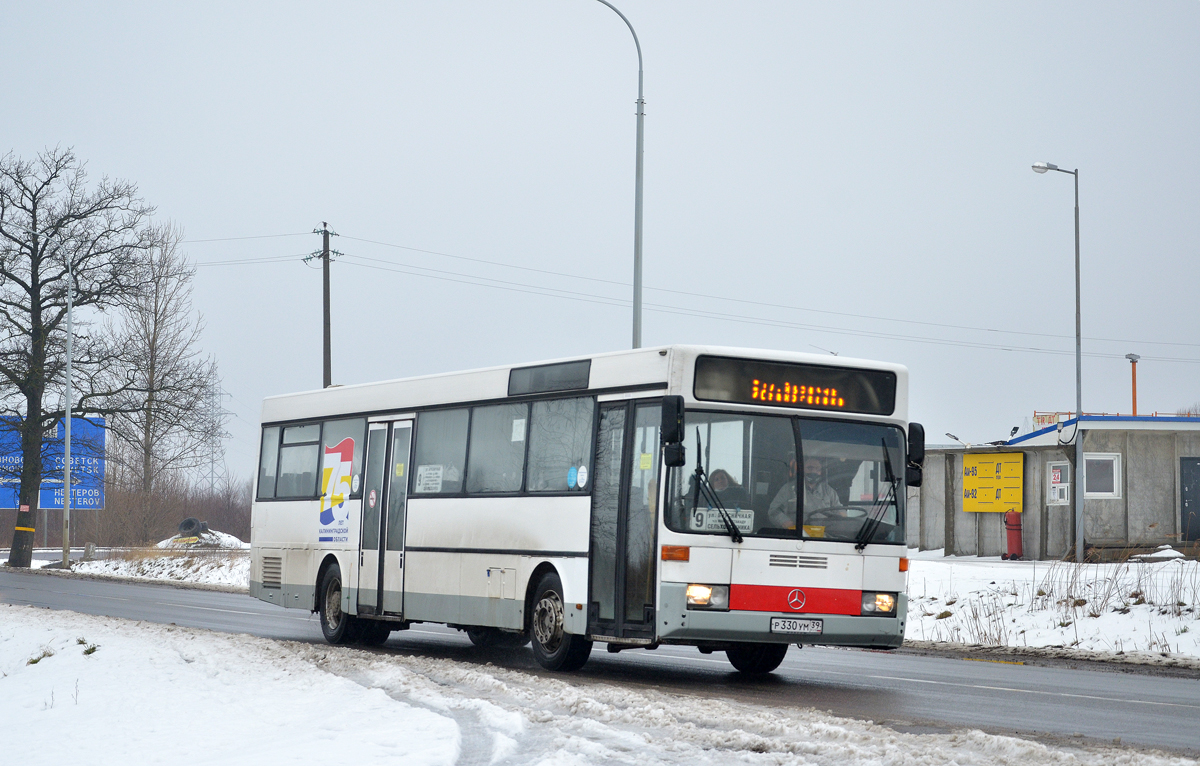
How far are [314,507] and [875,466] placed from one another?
A: 8.63 meters

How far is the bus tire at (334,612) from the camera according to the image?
57.8ft

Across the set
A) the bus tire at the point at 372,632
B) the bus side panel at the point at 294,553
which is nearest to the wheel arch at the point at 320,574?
the bus side panel at the point at 294,553

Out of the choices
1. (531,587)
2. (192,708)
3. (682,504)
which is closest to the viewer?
(192,708)

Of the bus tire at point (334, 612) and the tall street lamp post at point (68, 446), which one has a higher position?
the tall street lamp post at point (68, 446)

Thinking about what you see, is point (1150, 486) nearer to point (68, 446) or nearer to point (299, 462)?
point (299, 462)

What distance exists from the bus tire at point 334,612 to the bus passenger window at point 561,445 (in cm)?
466

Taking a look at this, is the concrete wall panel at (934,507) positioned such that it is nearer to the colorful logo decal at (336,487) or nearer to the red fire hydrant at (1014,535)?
the red fire hydrant at (1014,535)

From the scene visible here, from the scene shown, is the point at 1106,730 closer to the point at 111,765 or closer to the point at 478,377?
the point at 111,765

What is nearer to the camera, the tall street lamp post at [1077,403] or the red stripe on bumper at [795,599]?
the red stripe on bumper at [795,599]

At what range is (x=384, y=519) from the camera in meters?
16.9

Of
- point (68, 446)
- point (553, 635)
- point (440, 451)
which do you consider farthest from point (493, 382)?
point (68, 446)

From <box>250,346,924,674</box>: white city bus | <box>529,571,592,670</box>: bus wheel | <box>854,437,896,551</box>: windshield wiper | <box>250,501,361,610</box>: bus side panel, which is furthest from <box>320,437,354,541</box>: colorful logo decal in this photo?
<box>854,437,896,551</box>: windshield wiper

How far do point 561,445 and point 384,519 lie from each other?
3.95 m

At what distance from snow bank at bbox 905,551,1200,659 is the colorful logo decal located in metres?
8.31
